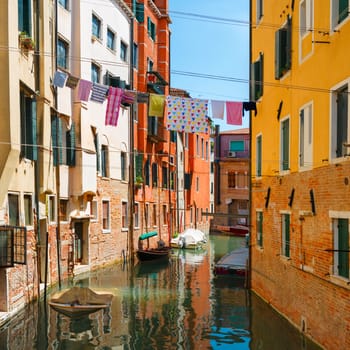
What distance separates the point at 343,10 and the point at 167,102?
592 cm

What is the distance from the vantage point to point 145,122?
86.3 feet

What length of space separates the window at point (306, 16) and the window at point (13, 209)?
25.7 ft

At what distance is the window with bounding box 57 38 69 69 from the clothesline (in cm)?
480

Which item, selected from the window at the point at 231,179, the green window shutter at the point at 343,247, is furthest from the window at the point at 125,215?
the window at the point at 231,179

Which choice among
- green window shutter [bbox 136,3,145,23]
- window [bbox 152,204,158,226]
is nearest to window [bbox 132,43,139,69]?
green window shutter [bbox 136,3,145,23]

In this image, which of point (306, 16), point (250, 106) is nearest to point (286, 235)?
point (250, 106)

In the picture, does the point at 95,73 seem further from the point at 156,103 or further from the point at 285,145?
the point at 285,145

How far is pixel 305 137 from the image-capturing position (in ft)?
32.9

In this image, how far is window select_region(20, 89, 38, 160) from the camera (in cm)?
1295

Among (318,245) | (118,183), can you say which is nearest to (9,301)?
(318,245)

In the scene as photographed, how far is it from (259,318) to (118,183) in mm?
12593

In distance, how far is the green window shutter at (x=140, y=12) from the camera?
26.6 metres

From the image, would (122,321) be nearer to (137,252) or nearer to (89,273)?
(89,273)

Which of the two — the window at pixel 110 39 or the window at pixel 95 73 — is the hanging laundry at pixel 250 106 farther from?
the window at pixel 110 39
